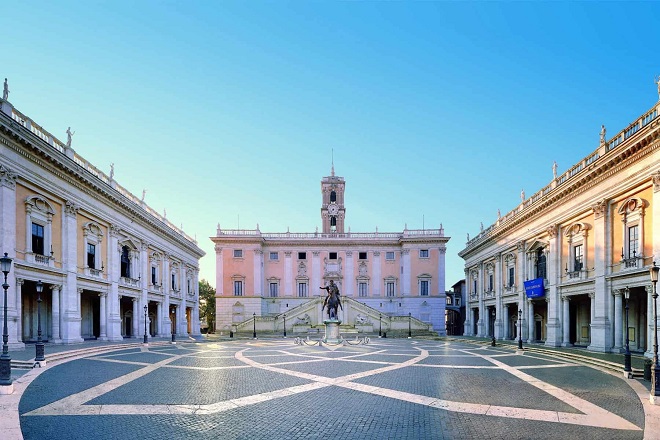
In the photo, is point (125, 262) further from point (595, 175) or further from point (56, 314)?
point (595, 175)

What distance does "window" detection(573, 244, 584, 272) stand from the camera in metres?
31.4

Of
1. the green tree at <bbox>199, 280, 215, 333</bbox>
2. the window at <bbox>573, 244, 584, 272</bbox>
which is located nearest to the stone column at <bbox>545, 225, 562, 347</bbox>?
the window at <bbox>573, 244, 584, 272</bbox>

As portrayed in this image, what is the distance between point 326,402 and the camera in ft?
44.5

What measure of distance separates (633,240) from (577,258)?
644 centimetres

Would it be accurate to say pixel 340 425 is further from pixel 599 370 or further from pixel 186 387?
pixel 599 370

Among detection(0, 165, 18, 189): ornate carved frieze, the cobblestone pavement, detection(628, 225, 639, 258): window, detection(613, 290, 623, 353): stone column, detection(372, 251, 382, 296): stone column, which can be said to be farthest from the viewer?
detection(372, 251, 382, 296): stone column

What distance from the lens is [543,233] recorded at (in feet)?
121

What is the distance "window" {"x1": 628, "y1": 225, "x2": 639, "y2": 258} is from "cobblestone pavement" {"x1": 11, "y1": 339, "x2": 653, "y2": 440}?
26.2 ft

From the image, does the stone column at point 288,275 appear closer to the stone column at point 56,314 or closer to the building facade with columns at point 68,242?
the building facade with columns at point 68,242

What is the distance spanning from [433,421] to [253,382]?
7903 mm

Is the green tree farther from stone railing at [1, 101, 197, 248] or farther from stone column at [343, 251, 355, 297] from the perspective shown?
stone railing at [1, 101, 197, 248]

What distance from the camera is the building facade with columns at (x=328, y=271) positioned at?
67.3 meters

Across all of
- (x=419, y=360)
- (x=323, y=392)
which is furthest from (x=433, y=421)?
(x=419, y=360)

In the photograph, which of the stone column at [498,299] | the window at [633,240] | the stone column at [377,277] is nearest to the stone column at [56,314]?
the window at [633,240]
